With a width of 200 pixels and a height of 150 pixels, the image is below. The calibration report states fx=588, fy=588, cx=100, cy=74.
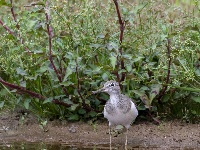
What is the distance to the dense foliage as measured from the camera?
21.9 ft

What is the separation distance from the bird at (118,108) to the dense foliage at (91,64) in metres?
0.15

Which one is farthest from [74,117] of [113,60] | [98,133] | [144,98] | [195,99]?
[195,99]

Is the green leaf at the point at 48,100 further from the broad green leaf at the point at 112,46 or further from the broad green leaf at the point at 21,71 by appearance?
the broad green leaf at the point at 112,46

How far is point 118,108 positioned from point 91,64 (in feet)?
2.47

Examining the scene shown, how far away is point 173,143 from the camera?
6.76 m

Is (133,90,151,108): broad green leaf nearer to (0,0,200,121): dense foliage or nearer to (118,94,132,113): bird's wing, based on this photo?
(0,0,200,121): dense foliage

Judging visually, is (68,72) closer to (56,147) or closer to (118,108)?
(118,108)

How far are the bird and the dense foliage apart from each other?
154 mm

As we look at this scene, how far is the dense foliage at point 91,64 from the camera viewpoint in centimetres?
667

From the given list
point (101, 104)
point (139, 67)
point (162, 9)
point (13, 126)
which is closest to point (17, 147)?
point (13, 126)

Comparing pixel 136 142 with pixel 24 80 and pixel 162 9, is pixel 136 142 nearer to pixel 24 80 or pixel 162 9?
pixel 24 80

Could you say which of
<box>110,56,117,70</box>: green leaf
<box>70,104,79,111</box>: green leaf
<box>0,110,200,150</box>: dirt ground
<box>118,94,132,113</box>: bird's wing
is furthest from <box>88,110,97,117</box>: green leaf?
<box>110,56,117,70</box>: green leaf

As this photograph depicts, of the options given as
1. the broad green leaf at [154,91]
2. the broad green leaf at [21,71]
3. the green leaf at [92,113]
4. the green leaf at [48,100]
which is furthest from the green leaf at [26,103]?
the broad green leaf at [154,91]

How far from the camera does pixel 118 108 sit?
6.71 meters
